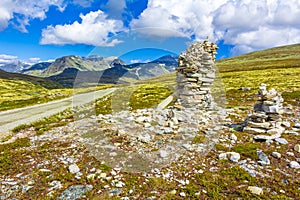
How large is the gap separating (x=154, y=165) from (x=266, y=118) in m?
8.66

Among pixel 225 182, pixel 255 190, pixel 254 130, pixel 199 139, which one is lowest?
pixel 225 182

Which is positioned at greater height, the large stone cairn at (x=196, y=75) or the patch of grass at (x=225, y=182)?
the large stone cairn at (x=196, y=75)

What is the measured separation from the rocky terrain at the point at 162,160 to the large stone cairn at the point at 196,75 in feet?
14.5

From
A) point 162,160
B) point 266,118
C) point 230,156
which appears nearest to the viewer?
point 230,156

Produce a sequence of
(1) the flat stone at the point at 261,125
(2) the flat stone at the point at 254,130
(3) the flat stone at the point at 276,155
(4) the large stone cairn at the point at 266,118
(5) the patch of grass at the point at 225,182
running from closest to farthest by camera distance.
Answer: (5) the patch of grass at the point at 225,182 → (3) the flat stone at the point at 276,155 → (4) the large stone cairn at the point at 266,118 → (2) the flat stone at the point at 254,130 → (1) the flat stone at the point at 261,125

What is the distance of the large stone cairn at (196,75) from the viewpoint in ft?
66.7

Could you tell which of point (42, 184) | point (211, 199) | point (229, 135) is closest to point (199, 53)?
point (229, 135)

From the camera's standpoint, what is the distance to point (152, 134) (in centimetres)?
1361

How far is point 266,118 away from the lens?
13375 mm

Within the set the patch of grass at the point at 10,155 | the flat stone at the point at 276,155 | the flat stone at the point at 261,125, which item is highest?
the flat stone at the point at 261,125

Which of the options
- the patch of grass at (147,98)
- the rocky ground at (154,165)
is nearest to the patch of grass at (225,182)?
the rocky ground at (154,165)

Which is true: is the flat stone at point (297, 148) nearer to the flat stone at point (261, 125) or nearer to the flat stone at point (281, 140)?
the flat stone at point (281, 140)

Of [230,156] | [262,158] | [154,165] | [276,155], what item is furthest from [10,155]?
[276,155]

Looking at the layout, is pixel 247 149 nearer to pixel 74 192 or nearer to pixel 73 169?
pixel 74 192
